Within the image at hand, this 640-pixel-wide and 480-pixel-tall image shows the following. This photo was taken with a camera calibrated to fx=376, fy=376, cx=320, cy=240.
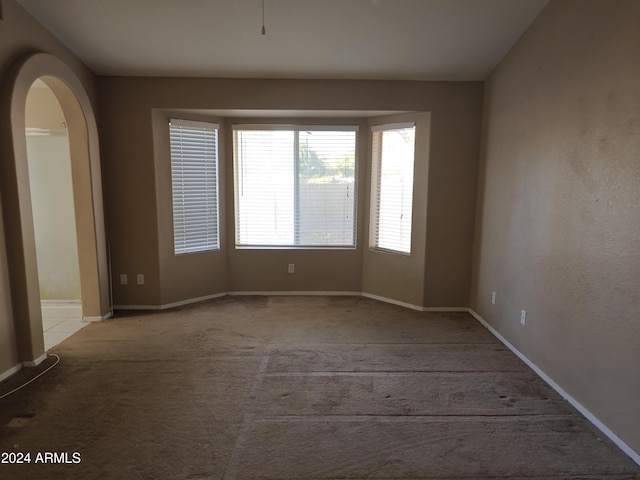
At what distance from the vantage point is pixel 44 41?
3.15 m

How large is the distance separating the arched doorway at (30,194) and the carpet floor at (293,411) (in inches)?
18.5

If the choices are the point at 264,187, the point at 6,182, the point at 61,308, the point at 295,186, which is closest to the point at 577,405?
the point at 295,186

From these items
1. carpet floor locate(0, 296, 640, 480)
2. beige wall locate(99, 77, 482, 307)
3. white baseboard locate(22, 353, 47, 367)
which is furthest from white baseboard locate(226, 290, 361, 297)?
Result: white baseboard locate(22, 353, 47, 367)

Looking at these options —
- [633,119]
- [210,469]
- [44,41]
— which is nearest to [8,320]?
[210,469]

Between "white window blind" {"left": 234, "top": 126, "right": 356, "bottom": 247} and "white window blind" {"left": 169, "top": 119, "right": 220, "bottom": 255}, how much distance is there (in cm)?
31

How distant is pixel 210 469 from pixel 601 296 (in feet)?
8.04

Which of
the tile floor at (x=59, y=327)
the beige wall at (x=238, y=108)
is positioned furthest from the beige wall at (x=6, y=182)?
the beige wall at (x=238, y=108)

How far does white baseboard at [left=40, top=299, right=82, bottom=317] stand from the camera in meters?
4.24

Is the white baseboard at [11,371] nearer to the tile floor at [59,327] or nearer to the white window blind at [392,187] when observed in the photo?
the tile floor at [59,327]

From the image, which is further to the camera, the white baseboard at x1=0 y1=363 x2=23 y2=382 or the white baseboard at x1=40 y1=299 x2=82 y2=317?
the white baseboard at x1=40 y1=299 x2=82 y2=317

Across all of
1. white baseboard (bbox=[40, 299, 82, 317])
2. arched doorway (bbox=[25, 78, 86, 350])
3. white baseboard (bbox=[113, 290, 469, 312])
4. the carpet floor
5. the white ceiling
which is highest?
the white ceiling

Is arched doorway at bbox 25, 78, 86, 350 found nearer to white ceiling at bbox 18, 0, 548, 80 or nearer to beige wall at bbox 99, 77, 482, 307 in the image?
beige wall at bbox 99, 77, 482, 307

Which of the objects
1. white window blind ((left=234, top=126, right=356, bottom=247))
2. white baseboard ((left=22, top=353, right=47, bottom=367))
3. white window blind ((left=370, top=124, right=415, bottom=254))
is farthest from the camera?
white window blind ((left=234, top=126, right=356, bottom=247))

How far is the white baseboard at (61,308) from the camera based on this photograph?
4.24m
